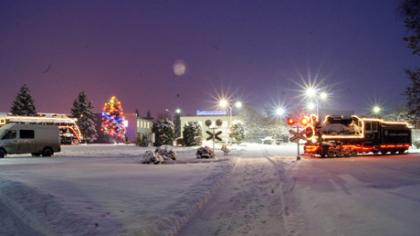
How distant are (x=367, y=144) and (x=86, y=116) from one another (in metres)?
66.0

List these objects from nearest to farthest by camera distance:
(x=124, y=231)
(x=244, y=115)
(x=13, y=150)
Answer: (x=124, y=231), (x=13, y=150), (x=244, y=115)

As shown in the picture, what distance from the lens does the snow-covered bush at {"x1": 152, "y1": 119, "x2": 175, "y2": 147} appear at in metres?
54.8

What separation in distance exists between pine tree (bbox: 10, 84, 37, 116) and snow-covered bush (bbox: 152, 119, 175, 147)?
3431 cm

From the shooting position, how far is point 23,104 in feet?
259

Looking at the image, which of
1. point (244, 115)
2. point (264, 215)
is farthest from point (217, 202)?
point (244, 115)

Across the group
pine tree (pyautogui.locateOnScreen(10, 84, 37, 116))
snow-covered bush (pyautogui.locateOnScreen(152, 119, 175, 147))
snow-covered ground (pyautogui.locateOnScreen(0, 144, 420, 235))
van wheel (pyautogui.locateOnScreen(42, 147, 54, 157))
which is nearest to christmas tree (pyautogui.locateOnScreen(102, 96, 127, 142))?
pine tree (pyautogui.locateOnScreen(10, 84, 37, 116))

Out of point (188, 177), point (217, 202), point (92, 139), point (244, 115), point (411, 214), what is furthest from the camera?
point (244, 115)

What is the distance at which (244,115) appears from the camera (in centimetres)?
11862

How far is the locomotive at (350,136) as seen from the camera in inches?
1312

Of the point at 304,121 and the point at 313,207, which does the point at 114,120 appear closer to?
the point at 304,121

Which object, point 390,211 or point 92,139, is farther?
point 92,139

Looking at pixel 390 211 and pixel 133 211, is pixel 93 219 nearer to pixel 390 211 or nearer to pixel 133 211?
pixel 133 211

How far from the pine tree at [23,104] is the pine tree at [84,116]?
11.9 m

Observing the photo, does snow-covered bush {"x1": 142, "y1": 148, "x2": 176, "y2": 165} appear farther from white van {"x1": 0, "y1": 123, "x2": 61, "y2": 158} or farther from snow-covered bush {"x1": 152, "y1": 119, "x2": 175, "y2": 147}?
snow-covered bush {"x1": 152, "y1": 119, "x2": 175, "y2": 147}
